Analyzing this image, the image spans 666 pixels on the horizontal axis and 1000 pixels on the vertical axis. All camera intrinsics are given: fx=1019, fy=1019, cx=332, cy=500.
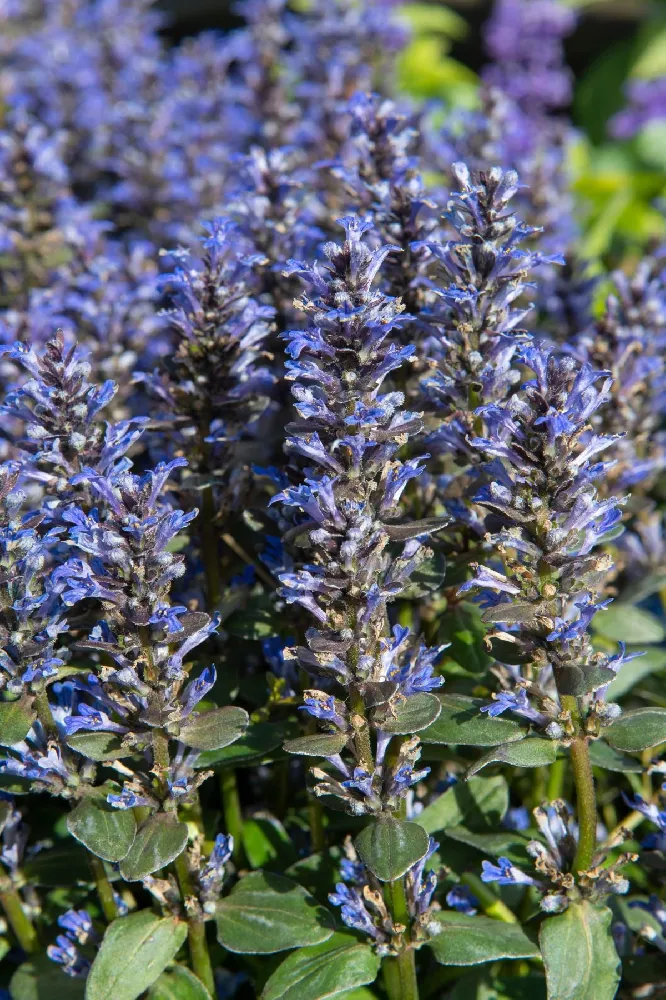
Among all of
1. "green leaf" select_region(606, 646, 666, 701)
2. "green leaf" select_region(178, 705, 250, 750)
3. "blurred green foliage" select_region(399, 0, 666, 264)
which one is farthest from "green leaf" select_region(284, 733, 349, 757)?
"blurred green foliage" select_region(399, 0, 666, 264)

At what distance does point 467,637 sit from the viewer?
10.2 feet

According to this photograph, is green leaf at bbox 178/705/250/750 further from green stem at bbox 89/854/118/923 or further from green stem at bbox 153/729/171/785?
green stem at bbox 89/854/118/923

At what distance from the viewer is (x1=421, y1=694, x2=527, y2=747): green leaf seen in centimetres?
264

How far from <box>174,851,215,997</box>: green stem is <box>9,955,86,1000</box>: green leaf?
0.33 m

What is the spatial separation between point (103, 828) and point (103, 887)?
1.10 ft

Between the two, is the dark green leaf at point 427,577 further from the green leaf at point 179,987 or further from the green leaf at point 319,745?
the green leaf at point 179,987

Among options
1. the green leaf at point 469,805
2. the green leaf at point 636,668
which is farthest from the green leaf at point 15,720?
the green leaf at point 636,668

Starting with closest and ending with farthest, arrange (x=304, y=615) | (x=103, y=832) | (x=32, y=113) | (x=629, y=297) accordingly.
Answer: (x=103, y=832) → (x=304, y=615) → (x=629, y=297) → (x=32, y=113)

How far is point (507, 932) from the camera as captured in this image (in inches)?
110

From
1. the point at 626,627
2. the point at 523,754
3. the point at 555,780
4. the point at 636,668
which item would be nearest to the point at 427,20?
the point at 626,627

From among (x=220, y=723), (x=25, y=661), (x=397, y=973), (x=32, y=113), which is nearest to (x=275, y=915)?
(x=397, y=973)

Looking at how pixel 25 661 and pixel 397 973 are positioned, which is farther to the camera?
pixel 397 973

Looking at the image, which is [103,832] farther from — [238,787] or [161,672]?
[238,787]

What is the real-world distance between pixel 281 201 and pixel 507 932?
2.51 m
